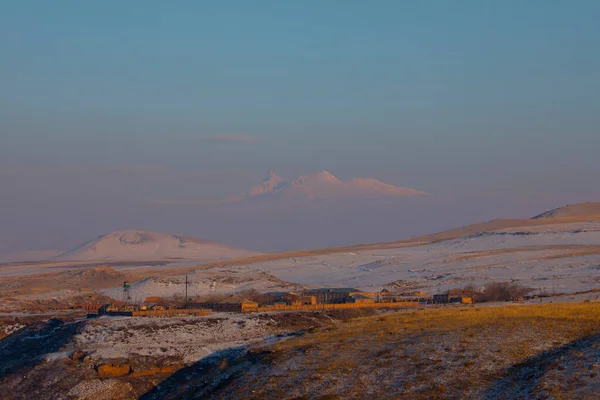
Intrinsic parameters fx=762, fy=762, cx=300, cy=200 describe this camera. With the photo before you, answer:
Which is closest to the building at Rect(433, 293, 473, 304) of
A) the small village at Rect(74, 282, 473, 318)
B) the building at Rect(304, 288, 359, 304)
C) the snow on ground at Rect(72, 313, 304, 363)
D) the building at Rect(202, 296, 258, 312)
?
the small village at Rect(74, 282, 473, 318)

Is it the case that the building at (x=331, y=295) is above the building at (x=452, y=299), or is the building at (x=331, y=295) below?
above

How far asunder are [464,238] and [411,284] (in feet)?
Result: 237

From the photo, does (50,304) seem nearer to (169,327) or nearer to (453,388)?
(169,327)

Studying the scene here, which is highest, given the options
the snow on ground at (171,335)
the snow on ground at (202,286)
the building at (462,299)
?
the snow on ground at (202,286)

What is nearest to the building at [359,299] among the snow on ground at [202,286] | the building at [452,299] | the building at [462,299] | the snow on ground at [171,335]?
the building at [452,299]

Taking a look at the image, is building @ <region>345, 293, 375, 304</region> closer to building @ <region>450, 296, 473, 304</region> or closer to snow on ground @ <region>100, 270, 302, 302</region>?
building @ <region>450, 296, 473, 304</region>

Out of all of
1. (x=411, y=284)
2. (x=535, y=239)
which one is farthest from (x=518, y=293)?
(x=535, y=239)

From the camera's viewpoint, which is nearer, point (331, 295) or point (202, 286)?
point (331, 295)

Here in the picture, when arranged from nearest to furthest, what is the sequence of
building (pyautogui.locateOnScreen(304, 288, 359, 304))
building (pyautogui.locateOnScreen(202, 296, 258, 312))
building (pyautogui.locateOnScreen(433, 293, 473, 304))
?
1. building (pyautogui.locateOnScreen(202, 296, 258, 312))
2. building (pyautogui.locateOnScreen(433, 293, 473, 304))
3. building (pyautogui.locateOnScreen(304, 288, 359, 304))

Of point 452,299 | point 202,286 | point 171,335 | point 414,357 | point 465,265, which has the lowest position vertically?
point 452,299

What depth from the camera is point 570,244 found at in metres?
154

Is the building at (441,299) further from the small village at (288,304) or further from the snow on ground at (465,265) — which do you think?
the snow on ground at (465,265)

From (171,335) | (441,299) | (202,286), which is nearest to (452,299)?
(441,299)

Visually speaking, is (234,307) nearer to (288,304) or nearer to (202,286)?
(288,304)
